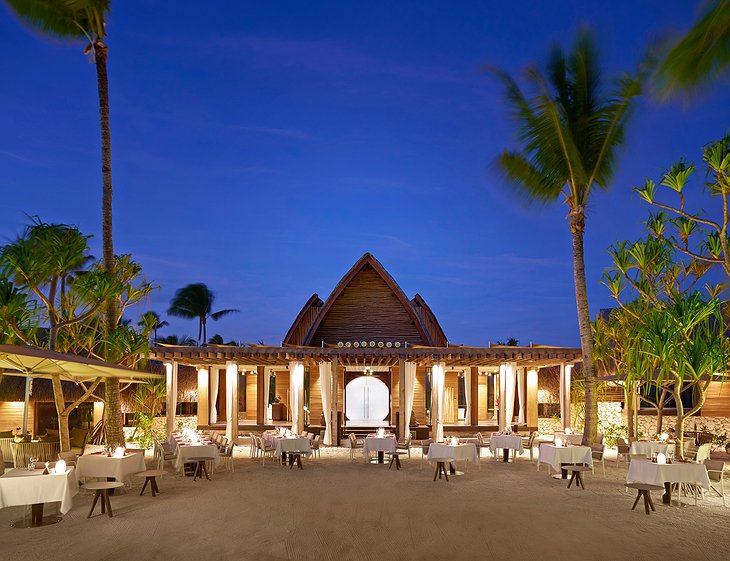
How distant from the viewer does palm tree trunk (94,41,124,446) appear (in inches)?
585

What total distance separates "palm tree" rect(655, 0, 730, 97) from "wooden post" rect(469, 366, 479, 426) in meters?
16.3

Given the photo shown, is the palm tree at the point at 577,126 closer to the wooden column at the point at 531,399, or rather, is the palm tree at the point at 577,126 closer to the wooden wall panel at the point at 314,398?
the wooden column at the point at 531,399

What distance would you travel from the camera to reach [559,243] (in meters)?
106

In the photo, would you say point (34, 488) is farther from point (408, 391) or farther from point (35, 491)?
point (408, 391)

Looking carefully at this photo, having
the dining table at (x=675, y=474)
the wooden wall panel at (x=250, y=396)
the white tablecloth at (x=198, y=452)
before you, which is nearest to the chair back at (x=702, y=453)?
the dining table at (x=675, y=474)

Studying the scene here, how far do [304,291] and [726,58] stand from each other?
139 meters

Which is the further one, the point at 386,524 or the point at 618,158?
the point at 618,158

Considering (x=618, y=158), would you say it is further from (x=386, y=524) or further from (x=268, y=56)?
(x=268, y=56)

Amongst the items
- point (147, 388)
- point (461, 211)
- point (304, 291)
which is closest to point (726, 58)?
point (147, 388)

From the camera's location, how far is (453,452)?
1321 centimetres

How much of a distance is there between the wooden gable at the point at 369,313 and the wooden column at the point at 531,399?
423cm

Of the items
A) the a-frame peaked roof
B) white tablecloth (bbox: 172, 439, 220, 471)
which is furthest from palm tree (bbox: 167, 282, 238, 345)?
white tablecloth (bbox: 172, 439, 220, 471)

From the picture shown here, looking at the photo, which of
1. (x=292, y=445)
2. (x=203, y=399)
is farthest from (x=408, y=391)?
(x=203, y=399)

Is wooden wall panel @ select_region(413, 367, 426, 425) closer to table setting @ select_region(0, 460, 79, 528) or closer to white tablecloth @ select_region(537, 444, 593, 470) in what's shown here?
white tablecloth @ select_region(537, 444, 593, 470)
